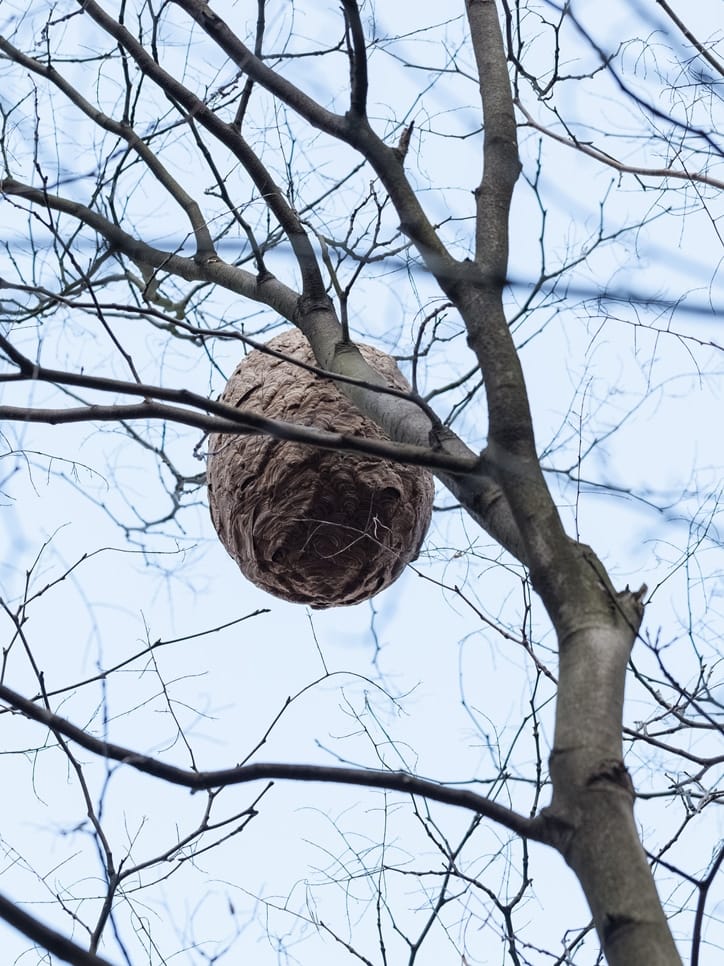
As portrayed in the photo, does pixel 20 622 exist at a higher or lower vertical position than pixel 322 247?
lower

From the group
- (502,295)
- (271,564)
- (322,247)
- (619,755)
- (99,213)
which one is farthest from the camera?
(99,213)

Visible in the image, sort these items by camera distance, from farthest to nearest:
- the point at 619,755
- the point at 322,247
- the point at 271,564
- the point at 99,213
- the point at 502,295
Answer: the point at 99,213, the point at 271,564, the point at 322,247, the point at 502,295, the point at 619,755

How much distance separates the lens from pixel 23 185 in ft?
9.58

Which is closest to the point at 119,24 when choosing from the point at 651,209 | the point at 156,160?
the point at 156,160

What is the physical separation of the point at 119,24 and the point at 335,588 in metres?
1.52

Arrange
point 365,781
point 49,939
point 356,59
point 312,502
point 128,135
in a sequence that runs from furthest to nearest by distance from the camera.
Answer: point 128,135 → point 312,502 → point 356,59 → point 365,781 → point 49,939

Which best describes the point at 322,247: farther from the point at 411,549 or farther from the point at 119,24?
the point at 119,24

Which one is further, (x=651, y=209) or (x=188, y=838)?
(x=651, y=209)

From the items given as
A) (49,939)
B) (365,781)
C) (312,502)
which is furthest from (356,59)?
(49,939)

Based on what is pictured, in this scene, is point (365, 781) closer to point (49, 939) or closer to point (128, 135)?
point (49, 939)

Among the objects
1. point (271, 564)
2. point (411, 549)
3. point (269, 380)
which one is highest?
point (269, 380)

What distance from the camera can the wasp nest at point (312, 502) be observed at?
2.69m

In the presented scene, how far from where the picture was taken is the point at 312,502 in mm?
2686

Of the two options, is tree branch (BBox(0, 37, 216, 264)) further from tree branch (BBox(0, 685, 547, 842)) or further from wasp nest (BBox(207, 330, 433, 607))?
tree branch (BBox(0, 685, 547, 842))
